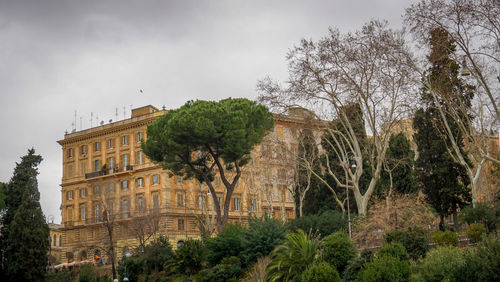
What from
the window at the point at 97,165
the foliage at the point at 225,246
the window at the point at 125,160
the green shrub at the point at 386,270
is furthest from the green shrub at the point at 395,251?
Result: the window at the point at 97,165

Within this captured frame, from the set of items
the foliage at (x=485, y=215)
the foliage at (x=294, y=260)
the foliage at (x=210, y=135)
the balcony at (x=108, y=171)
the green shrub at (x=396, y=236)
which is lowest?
the foliage at (x=294, y=260)

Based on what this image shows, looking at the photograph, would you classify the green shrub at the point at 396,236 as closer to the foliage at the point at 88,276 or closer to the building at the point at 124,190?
the foliage at the point at 88,276

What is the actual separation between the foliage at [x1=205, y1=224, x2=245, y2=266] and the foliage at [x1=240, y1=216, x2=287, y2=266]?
134 centimetres

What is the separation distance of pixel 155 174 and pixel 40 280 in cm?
2270

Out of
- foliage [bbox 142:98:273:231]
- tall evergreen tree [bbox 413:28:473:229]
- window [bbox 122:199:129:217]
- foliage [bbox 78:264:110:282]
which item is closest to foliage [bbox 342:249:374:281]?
tall evergreen tree [bbox 413:28:473:229]

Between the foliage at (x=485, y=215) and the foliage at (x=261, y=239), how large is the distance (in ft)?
30.6

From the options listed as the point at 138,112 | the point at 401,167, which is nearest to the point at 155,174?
the point at 138,112

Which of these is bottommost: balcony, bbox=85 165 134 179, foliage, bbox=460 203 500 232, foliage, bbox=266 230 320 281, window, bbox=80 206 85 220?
foliage, bbox=266 230 320 281

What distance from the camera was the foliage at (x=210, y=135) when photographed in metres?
38.3

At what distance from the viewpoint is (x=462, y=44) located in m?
25.9

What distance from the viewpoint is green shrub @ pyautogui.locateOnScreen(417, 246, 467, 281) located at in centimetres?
1912

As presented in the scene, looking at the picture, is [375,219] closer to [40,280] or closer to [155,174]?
[40,280]

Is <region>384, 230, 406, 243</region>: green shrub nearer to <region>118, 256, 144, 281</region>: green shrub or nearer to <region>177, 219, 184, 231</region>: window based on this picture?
<region>118, 256, 144, 281</region>: green shrub

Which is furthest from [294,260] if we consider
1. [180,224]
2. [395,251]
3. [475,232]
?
[180,224]
